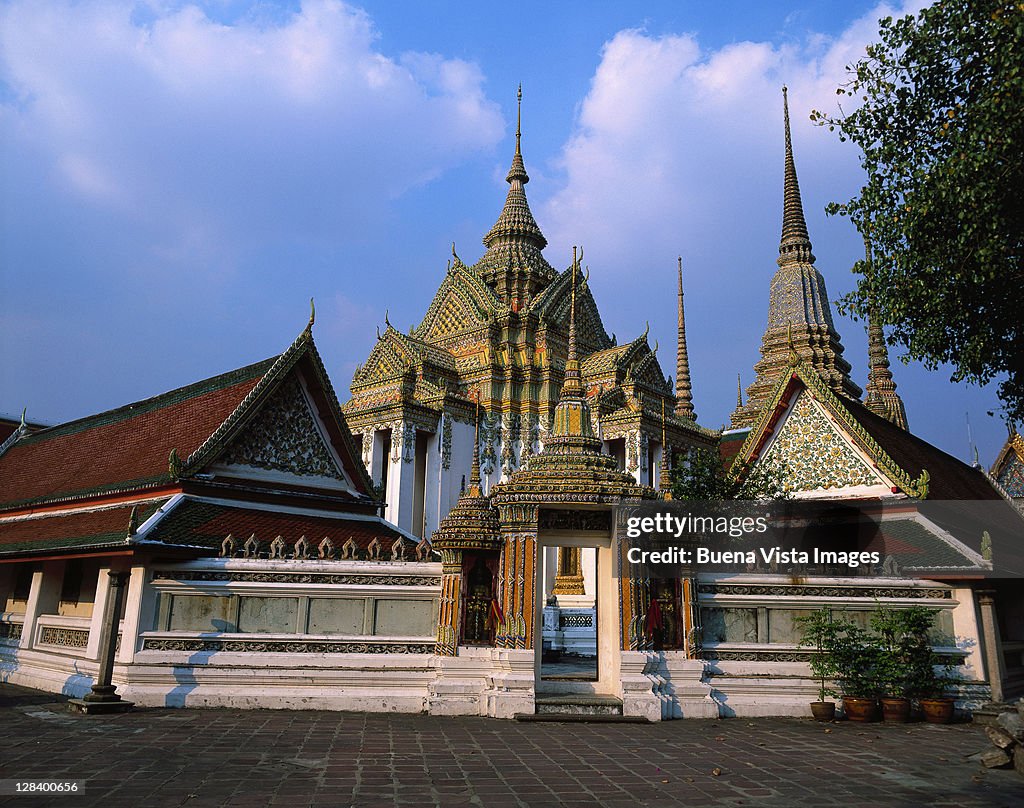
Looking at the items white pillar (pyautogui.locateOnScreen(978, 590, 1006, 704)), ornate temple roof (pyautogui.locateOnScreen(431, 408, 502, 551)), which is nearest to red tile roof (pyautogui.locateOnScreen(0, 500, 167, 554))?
ornate temple roof (pyautogui.locateOnScreen(431, 408, 502, 551))

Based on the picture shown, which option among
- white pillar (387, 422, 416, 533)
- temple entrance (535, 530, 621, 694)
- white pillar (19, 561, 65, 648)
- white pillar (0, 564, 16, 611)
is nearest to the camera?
temple entrance (535, 530, 621, 694)

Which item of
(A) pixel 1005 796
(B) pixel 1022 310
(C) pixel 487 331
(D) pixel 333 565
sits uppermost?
(C) pixel 487 331

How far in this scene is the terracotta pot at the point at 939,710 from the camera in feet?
30.4

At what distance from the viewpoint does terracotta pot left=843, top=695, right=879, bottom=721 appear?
9.36 m

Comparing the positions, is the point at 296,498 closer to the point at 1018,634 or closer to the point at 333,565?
the point at 333,565

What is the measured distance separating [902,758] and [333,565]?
279 inches

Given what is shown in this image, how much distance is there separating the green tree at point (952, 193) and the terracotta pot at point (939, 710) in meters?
4.98

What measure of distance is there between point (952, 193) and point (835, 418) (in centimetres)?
451

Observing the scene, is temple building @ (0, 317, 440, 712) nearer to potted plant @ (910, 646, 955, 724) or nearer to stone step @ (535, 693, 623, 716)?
stone step @ (535, 693, 623, 716)

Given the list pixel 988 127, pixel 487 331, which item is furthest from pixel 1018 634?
pixel 487 331

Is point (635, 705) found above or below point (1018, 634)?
below

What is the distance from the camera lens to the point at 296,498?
1355 centimetres

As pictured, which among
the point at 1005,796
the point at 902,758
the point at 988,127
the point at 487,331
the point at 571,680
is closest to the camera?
the point at 1005,796

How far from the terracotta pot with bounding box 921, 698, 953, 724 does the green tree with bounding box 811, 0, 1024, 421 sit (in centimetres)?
498
